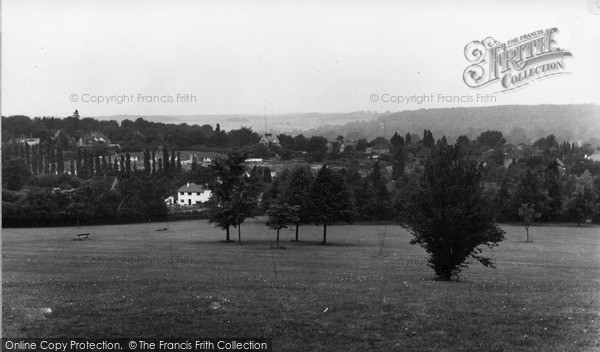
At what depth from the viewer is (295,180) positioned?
65562 mm

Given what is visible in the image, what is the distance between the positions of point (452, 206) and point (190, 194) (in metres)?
81.2

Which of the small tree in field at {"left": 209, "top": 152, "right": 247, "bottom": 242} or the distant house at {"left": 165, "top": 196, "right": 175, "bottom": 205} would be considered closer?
the small tree in field at {"left": 209, "top": 152, "right": 247, "bottom": 242}

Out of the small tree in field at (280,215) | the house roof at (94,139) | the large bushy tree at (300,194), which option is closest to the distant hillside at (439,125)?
the house roof at (94,139)

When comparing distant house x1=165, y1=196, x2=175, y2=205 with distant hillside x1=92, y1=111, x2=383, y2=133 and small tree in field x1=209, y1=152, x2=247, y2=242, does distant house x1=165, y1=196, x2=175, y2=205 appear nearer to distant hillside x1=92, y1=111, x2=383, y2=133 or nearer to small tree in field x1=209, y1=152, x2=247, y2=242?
distant hillside x1=92, y1=111, x2=383, y2=133

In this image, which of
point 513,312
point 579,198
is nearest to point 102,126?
point 579,198

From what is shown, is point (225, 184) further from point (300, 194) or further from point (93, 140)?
point (93, 140)

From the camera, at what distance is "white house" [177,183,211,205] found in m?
101

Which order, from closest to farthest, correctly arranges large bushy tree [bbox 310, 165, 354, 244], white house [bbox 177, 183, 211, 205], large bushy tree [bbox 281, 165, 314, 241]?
large bushy tree [bbox 281, 165, 314, 241], large bushy tree [bbox 310, 165, 354, 244], white house [bbox 177, 183, 211, 205]

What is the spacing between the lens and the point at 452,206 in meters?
26.4

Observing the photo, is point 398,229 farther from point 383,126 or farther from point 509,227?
point 383,126

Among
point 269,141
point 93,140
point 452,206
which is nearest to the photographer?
point 452,206

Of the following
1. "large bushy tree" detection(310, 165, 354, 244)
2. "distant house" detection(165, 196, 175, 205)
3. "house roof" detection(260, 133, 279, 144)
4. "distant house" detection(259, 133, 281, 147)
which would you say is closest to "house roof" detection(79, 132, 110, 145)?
"distant house" detection(165, 196, 175, 205)

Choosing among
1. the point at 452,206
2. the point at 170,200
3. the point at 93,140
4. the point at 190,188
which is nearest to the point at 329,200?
the point at 452,206

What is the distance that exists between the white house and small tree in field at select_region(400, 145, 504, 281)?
75.8m
